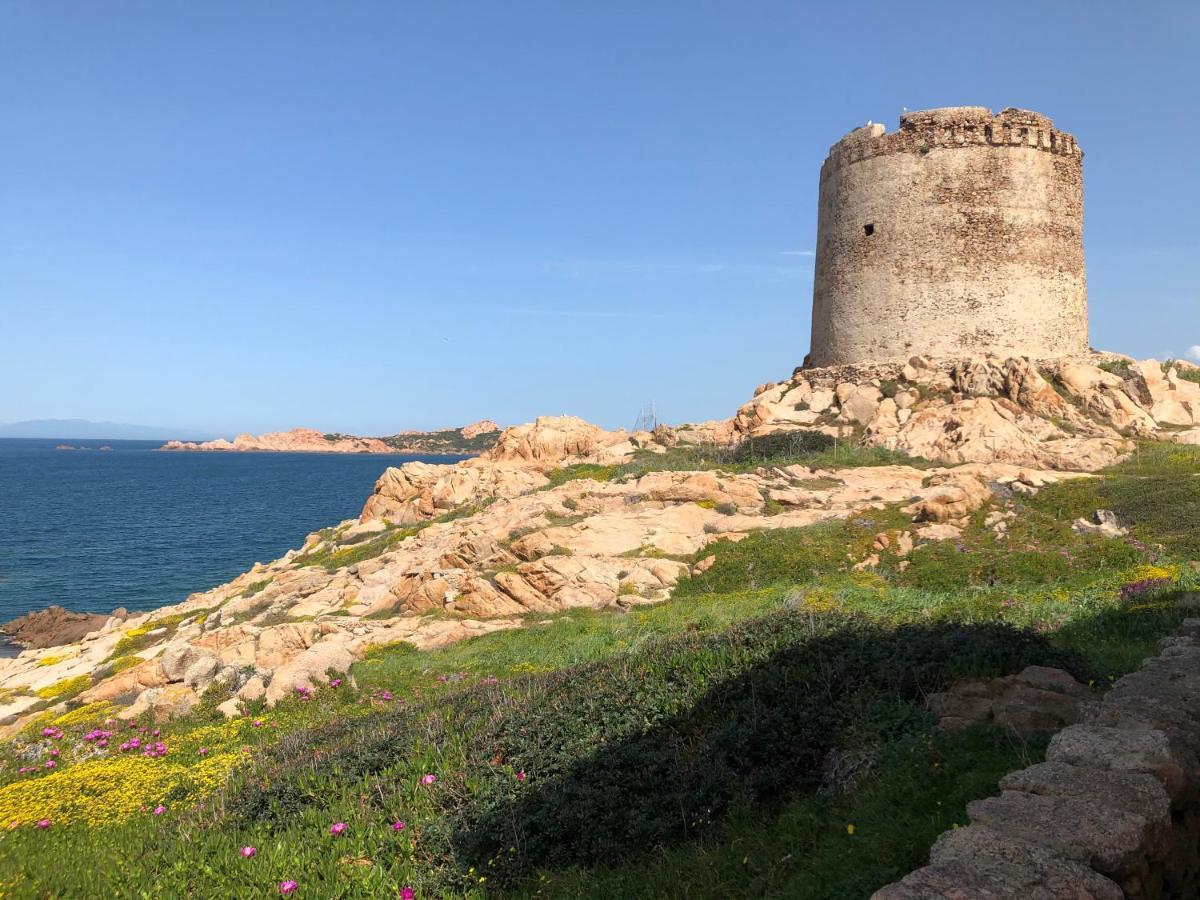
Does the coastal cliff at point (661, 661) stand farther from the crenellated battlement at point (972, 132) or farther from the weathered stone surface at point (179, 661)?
the crenellated battlement at point (972, 132)

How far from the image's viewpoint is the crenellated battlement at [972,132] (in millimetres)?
29688

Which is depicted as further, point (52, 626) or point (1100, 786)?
point (52, 626)

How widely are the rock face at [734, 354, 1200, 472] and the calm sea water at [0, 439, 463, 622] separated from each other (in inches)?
1383

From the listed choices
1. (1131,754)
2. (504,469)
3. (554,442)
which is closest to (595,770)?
(1131,754)

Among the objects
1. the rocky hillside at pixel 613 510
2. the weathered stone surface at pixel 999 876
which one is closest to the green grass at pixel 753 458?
the rocky hillside at pixel 613 510

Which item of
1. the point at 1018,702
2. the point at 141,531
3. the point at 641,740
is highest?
the point at 1018,702

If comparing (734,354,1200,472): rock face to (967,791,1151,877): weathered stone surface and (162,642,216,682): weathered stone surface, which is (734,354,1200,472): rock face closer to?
(162,642,216,682): weathered stone surface

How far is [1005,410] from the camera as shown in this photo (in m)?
26.2

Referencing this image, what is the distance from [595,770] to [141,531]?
7059cm

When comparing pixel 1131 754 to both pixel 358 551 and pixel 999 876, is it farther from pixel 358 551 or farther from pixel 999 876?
pixel 358 551

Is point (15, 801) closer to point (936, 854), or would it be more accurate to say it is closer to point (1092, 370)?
point (936, 854)

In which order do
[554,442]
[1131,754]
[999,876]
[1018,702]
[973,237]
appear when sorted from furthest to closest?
[554,442], [973,237], [1018,702], [1131,754], [999,876]

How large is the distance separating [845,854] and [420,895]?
332 centimetres

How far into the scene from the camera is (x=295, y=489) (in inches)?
4473
